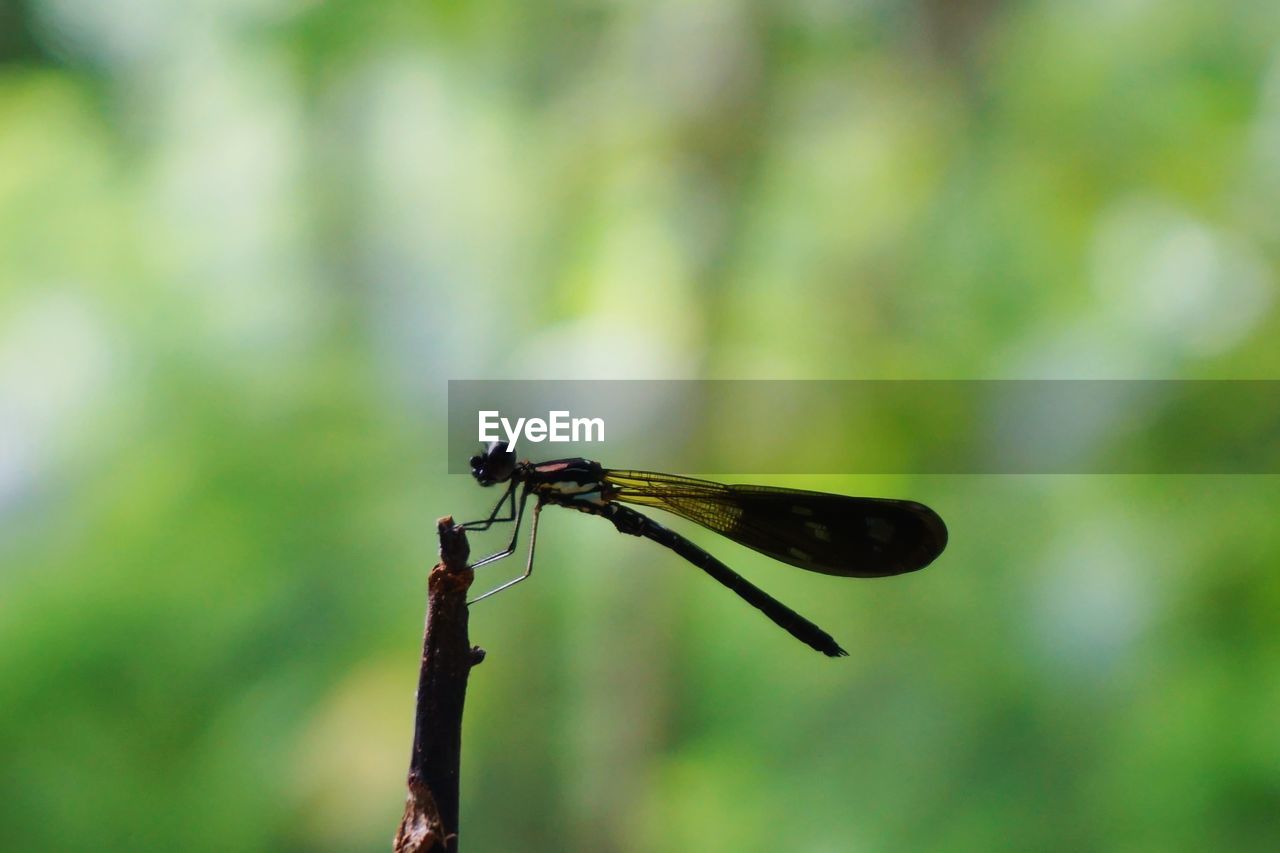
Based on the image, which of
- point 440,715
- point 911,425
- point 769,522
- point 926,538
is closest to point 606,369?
point 911,425

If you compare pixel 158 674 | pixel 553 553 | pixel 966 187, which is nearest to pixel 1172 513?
pixel 966 187

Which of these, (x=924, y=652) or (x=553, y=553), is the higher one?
(x=553, y=553)

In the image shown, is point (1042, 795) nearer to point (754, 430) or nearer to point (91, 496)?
point (754, 430)

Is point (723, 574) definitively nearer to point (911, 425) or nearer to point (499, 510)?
point (499, 510)

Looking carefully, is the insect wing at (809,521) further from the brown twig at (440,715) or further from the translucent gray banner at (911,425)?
the brown twig at (440,715)

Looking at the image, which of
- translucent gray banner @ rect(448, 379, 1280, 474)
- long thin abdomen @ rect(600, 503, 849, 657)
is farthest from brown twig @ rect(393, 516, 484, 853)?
translucent gray banner @ rect(448, 379, 1280, 474)
